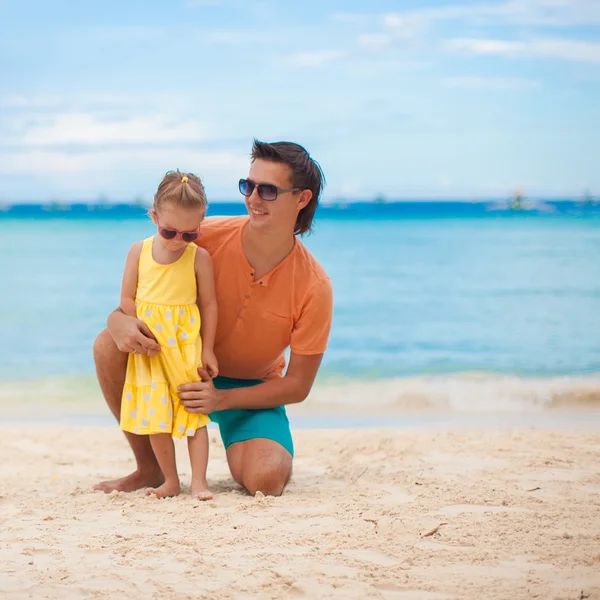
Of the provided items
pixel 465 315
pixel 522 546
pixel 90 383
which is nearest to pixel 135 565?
pixel 522 546

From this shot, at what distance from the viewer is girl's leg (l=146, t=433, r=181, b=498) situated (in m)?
3.23

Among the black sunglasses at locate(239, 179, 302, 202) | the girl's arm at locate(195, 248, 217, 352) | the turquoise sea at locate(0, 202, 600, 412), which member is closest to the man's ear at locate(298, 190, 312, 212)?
the black sunglasses at locate(239, 179, 302, 202)

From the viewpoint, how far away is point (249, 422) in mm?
3617

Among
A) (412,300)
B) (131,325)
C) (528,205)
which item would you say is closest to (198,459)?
(131,325)

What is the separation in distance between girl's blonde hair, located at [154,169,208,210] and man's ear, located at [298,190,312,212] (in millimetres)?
464

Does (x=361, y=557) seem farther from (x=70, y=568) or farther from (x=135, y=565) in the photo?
(x=70, y=568)

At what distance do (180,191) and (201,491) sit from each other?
3.85ft

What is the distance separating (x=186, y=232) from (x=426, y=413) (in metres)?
3.32

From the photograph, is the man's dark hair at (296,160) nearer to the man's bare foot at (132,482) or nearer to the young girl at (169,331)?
the young girl at (169,331)

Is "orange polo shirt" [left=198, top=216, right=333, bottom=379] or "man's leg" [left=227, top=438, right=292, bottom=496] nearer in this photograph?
"man's leg" [left=227, top=438, right=292, bottom=496]

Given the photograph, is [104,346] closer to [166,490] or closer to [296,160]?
[166,490]

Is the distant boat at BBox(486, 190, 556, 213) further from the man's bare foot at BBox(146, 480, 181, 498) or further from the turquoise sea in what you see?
the man's bare foot at BBox(146, 480, 181, 498)

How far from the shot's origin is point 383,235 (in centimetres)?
2395

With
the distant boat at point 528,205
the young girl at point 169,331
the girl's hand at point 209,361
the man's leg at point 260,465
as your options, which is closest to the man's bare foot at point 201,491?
the young girl at point 169,331
